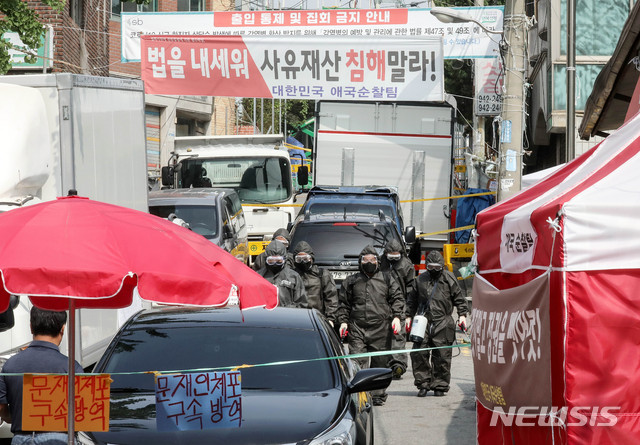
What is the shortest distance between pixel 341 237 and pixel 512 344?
9.12 metres

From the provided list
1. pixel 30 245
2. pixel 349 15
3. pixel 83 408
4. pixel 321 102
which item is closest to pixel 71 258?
pixel 30 245

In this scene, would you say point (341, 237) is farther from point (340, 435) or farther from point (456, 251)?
point (340, 435)

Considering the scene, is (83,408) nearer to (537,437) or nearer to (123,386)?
(123,386)

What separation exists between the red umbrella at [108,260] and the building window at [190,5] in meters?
33.9

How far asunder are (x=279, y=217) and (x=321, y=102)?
267 cm

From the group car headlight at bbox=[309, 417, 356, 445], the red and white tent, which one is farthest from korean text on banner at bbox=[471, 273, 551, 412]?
car headlight at bbox=[309, 417, 356, 445]

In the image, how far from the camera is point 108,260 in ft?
15.6

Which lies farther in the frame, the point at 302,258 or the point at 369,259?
the point at 302,258

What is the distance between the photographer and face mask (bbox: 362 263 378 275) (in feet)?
40.2

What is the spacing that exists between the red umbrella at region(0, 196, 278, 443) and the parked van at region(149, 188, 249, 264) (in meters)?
11.4

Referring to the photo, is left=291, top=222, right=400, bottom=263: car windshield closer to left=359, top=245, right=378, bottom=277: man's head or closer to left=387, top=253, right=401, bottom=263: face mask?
left=387, top=253, right=401, bottom=263: face mask

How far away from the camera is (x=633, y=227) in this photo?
16.1 feet

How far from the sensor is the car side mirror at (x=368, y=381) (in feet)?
21.5

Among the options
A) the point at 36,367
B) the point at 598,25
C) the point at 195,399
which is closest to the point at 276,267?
the point at 195,399
